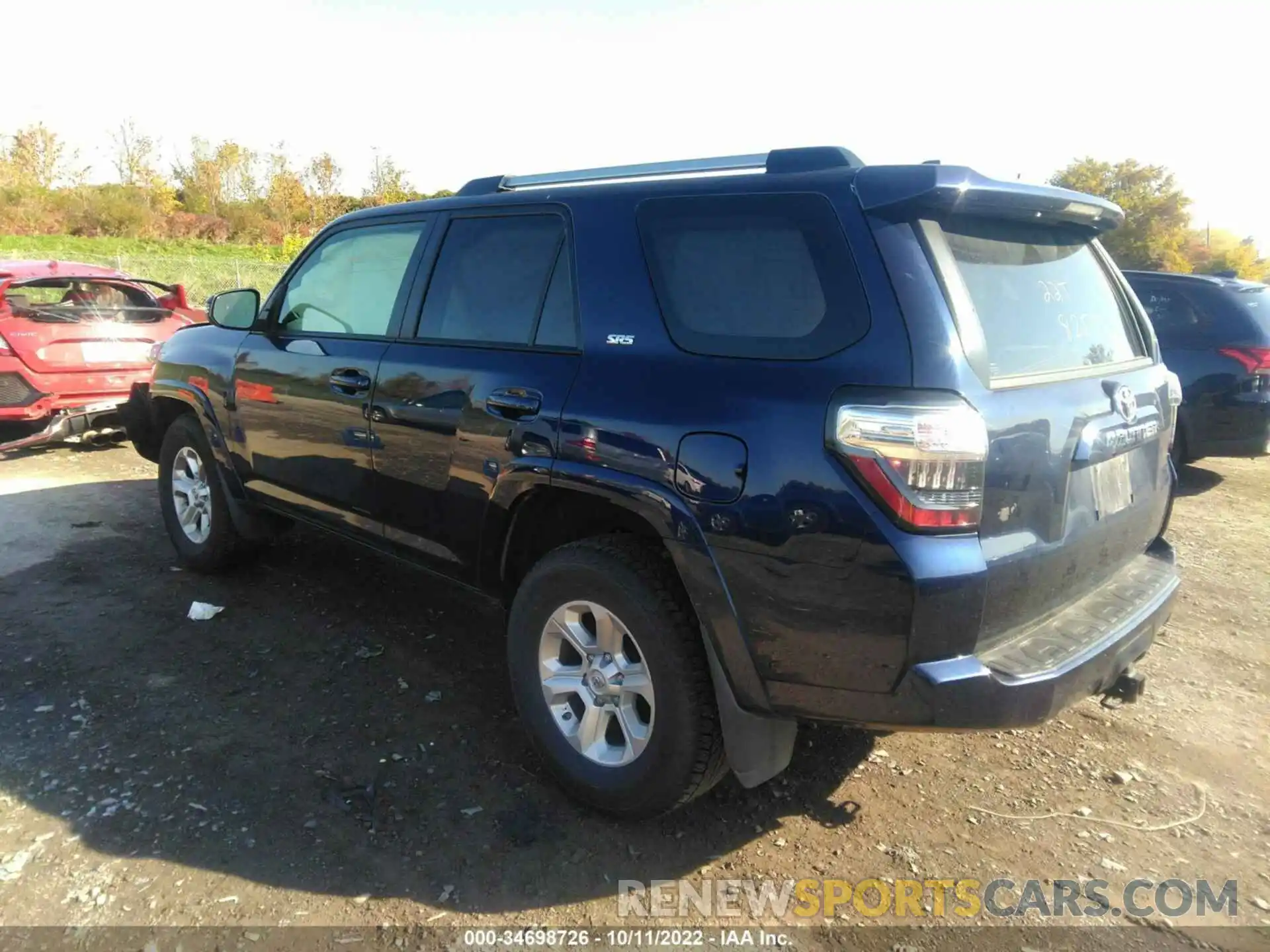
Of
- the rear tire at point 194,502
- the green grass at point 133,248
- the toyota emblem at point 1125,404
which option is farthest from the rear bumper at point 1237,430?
the green grass at point 133,248

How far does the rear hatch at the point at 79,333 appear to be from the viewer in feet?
23.0

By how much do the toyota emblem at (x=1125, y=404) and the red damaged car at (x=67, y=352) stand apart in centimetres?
711

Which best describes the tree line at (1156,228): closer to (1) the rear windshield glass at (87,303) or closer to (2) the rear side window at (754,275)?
(1) the rear windshield glass at (87,303)

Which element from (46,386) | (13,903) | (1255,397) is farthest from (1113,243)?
(13,903)

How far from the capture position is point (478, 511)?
3.07 metres

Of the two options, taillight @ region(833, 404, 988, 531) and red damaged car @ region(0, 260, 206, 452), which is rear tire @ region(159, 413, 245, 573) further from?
taillight @ region(833, 404, 988, 531)

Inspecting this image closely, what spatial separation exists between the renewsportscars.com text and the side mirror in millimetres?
3209

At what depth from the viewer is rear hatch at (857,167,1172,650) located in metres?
2.16

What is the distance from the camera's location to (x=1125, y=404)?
8.50 ft

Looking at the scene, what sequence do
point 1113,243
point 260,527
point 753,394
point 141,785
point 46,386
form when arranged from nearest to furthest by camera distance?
point 753,394, point 141,785, point 260,527, point 46,386, point 1113,243

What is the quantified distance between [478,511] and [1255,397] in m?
6.39

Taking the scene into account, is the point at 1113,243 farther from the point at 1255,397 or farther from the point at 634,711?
the point at 634,711

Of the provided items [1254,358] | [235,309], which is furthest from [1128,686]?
[1254,358]

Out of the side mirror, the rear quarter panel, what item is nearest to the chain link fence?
the side mirror
